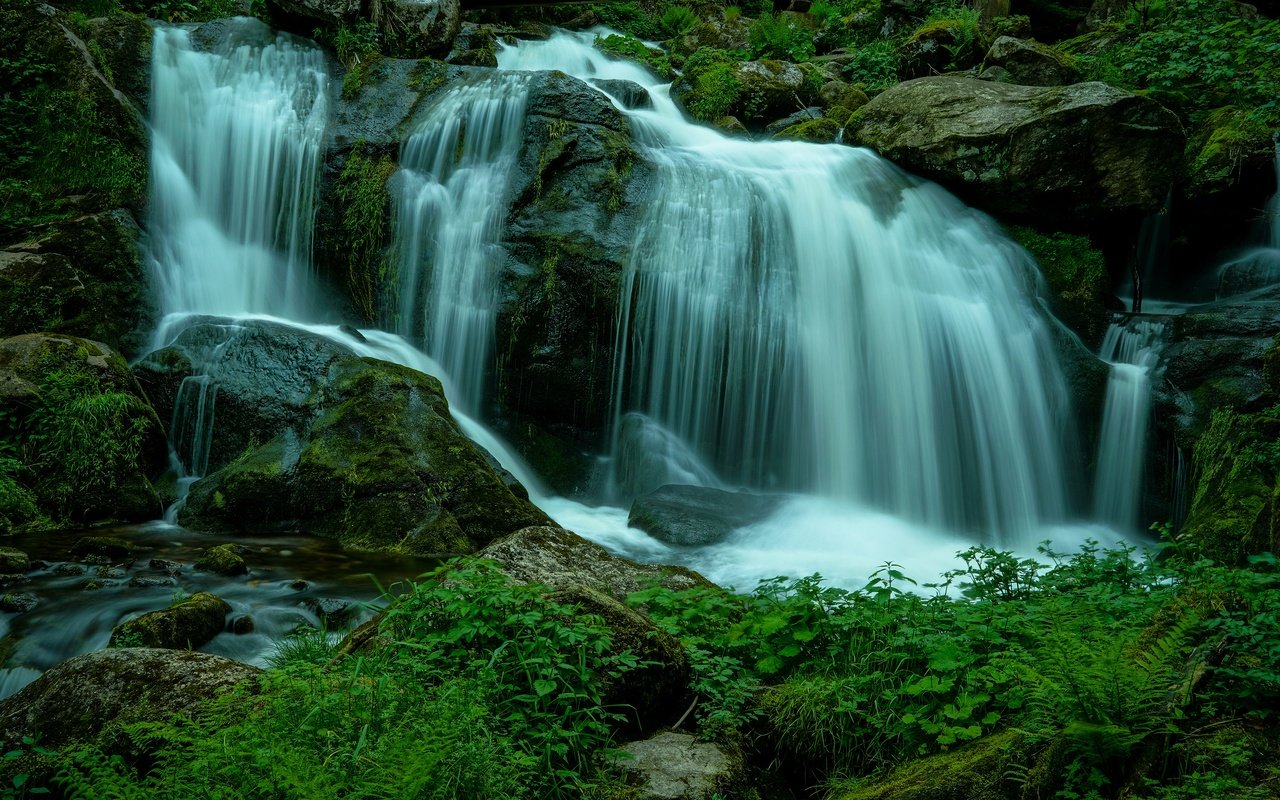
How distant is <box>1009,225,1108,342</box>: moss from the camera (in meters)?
10.8

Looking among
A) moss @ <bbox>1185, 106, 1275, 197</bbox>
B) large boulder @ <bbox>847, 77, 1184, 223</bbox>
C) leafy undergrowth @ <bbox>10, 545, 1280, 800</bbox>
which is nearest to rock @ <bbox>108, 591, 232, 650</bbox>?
leafy undergrowth @ <bbox>10, 545, 1280, 800</bbox>

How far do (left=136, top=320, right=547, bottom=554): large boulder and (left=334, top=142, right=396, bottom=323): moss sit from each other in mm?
2306

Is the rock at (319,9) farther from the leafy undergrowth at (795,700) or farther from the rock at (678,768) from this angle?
the rock at (678,768)

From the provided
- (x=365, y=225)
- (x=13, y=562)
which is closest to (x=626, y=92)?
(x=365, y=225)

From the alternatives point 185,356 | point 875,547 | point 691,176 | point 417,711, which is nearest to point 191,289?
point 185,356

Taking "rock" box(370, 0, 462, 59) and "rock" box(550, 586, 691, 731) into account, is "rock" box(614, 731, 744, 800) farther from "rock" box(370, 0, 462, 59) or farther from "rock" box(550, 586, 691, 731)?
"rock" box(370, 0, 462, 59)

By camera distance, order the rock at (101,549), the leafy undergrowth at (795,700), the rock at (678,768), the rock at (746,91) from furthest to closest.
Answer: the rock at (746,91), the rock at (101,549), the rock at (678,768), the leafy undergrowth at (795,700)

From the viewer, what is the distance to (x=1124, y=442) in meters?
9.61

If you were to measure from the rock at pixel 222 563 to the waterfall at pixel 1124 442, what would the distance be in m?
8.87

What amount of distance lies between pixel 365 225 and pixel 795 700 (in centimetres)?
908

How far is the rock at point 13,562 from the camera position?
5406 mm

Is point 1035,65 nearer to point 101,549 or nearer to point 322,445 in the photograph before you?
point 322,445

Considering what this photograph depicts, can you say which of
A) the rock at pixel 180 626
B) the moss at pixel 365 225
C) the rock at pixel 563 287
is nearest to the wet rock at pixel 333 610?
the rock at pixel 180 626

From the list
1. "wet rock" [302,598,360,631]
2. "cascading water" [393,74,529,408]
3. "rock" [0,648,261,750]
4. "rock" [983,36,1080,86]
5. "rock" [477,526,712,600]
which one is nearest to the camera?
"rock" [0,648,261,750]
